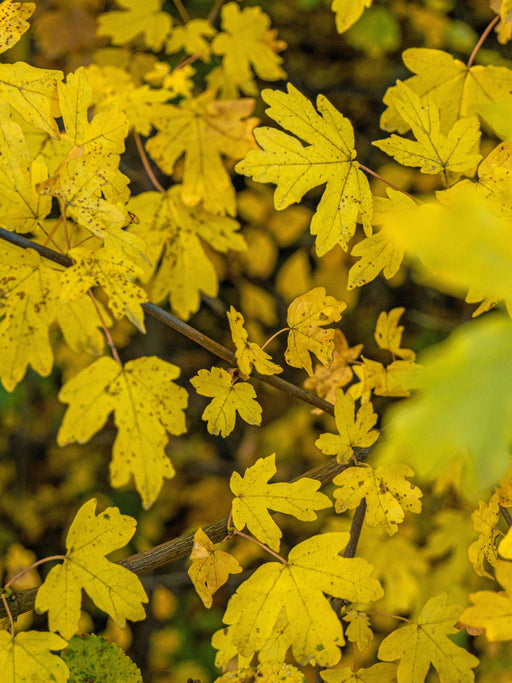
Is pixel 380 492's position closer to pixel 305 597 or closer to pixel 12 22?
pixel 305 597

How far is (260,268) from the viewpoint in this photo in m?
2.27

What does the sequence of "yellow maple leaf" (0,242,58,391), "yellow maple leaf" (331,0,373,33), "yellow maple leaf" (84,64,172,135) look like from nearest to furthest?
"yellow maple leaf" (0,242,58,391) → "yellow maple leaf" (331,0,373,33) → "yellow maple leaf" (84,64,172,135)

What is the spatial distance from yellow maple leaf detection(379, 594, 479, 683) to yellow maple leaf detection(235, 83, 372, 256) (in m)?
0.60

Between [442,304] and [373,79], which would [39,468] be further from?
[373,79]

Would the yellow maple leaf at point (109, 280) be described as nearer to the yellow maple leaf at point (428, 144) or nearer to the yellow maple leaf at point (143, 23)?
the yellow maple leaf at point (428, 144)

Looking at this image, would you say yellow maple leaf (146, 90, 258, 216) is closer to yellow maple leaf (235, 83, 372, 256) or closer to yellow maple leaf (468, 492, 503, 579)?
yellow maple leaf (235, 83, 372, 256)

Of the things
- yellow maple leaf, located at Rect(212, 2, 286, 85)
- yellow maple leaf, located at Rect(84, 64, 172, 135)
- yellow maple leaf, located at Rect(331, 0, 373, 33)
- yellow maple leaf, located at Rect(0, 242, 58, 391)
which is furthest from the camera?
yellow maple leaf, located at Rect(212, 2, 286, 85)

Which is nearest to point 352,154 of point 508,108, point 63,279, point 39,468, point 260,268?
point 508,108

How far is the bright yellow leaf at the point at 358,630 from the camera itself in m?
0.97

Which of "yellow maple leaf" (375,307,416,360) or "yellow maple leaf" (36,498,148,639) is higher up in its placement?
"yellow maple leaf" (375,307,416,360)

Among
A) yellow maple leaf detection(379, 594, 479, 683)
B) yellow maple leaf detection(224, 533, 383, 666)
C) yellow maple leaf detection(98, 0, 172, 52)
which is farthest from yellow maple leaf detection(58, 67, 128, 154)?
yellow maple leaf detection(379, 594, 479, 683)

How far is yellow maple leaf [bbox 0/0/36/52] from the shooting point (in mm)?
892

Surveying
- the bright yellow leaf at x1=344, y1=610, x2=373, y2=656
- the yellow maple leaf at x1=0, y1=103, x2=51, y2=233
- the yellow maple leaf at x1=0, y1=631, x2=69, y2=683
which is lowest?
the bright yellow leaf at x1=344, y1=610, x2=373, y2=656

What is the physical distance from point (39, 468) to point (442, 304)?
6.44 ft
